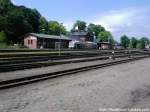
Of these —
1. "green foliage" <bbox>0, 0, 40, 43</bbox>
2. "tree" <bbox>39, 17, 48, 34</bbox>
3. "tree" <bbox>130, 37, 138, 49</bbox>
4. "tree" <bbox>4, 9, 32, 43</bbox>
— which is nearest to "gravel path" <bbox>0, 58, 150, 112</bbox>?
"green foliage" <bbox>0, 0, 40, 43</bbox>

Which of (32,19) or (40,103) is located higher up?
(32,19)

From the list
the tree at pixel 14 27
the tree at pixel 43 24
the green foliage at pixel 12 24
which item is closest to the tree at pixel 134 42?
the tree at pixel 43 24

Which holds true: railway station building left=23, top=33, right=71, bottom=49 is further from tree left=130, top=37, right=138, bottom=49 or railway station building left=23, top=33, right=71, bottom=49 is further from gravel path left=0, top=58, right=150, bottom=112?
tree left=130, top=37, right=138, bottom=49

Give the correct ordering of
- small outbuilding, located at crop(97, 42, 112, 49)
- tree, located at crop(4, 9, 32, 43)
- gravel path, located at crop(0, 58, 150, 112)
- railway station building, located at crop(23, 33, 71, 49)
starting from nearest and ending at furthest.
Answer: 1. gravel path, located at crop(0, 58, 150, 112)
2. railway station building, located at crop(23, 33, 71, 49)
3. tree, located at crop(4, 9, 32, 43)
4. small outbuilding, located at crop(97, 42, 112, 49)

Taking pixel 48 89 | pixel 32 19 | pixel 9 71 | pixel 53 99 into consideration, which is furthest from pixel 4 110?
pixel 32 19

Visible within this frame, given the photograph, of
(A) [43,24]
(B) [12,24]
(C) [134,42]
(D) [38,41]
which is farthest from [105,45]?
(C) [134,42]

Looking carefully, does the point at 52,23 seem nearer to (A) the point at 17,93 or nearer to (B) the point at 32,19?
(B) the point at 32,19

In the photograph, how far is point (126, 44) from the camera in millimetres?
180625

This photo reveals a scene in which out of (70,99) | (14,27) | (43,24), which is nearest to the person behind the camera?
(70,99)

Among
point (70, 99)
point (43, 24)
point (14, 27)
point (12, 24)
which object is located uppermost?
point (43, 24)

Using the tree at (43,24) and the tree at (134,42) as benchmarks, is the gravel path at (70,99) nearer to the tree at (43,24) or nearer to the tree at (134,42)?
the tree at (43,24)

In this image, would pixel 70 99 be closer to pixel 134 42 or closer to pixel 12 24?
pixel 12 24

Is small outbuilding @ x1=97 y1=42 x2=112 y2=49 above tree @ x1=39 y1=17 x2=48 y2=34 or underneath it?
underneath

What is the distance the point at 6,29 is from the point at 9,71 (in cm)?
7030
